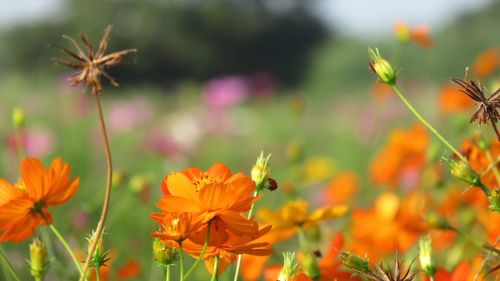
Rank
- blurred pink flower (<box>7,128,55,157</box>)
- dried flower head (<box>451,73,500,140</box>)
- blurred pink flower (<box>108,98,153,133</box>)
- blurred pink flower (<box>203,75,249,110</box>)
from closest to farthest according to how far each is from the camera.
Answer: dried flower head (<box>451,73,500,140</box>)
blurred pink flower (<box>7,128,55,157</box>)
blurred pink flower (<box>108,98,153,133</box>)
blurred pink flower (<box>203,75,249,110</box>)

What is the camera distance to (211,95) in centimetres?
541

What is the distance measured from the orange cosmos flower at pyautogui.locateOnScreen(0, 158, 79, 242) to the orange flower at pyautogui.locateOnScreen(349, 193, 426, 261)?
2.13 feet

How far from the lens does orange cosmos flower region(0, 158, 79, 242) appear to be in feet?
2.51

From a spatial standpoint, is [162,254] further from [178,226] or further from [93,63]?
[93,63]

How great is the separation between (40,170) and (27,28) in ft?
76.6

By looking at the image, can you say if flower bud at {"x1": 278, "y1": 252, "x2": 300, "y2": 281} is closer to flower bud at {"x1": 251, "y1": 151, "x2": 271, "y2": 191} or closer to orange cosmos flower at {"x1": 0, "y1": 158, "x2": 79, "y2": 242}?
flower bud at {"x1": 251, "y1": 151, "x2": 271, "y2": 191}

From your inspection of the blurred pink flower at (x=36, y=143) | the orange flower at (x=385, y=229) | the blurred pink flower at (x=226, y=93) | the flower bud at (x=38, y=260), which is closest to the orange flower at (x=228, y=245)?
the flower bud at (x=38, y=260)

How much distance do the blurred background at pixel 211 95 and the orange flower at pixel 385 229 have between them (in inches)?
12.5

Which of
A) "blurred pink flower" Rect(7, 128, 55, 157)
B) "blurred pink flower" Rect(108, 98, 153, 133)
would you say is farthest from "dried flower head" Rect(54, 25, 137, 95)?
"blurred pink flower" Rect(108, 98, 153, 133)

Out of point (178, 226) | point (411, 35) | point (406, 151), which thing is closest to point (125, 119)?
point (406, 151)

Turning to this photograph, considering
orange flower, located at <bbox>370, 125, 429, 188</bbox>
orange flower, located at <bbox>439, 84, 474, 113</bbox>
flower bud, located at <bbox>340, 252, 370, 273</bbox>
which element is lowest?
flower bud, located at <bbox>340, 252, 370, 273</bbox>

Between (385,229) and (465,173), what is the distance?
60 cm

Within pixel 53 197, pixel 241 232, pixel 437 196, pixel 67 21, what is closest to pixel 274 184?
pixel 241 232

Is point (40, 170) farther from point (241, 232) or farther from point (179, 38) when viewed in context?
point (179, 38)
